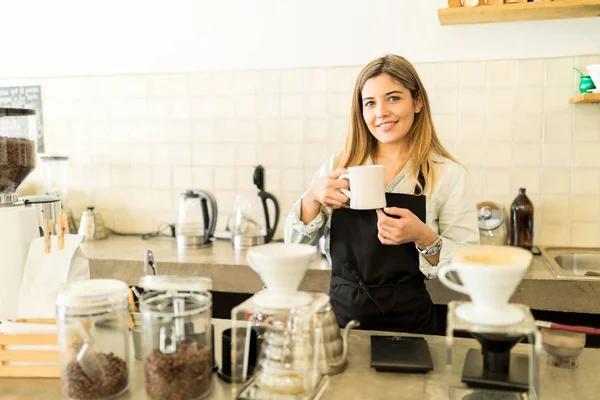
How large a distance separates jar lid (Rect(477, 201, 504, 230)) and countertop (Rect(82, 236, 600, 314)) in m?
0.23

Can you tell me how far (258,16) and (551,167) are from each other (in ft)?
5.02

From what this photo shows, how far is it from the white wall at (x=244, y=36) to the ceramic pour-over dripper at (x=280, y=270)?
1789mm

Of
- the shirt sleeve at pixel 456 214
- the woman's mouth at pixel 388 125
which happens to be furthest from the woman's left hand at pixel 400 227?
the woman's mouth at pixel 388 125

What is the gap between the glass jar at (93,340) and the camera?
3.59ft

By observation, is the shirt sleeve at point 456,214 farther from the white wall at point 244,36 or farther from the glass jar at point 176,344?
the white wall at point 244,36

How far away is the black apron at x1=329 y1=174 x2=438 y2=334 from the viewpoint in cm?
166

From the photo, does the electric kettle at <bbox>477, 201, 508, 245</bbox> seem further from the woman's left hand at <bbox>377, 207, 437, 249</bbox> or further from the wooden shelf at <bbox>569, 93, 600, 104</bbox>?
the woman's left hand at <bbox>377, 207, 437, 249</bbox>

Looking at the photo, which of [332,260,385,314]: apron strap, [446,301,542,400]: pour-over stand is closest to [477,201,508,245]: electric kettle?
[332,260,385,314]: apron strap

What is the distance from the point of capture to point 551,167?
252cm

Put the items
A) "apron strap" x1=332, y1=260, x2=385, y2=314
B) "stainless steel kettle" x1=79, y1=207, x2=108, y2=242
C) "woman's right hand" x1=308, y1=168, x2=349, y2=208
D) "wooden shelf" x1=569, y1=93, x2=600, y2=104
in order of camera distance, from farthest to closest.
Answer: "stainless steel kettle" x1=79, y1=207, x2=108, y2=242, "wooden shelf" x1=569, y1=93, x2=600, y2=104, "apron strap" x1=332, y1=260, x2=385, y2=314, "woman's right hand" x1=308, y1=168, x2=349, y2=208

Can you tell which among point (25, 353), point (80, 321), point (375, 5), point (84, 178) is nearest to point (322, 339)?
point (80, 321)

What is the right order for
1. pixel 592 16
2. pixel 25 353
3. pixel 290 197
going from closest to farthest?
pixel 25 353 → pixel 592 16 → pixel 290 197

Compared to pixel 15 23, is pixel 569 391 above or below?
below

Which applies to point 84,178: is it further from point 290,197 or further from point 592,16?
point 592,16
